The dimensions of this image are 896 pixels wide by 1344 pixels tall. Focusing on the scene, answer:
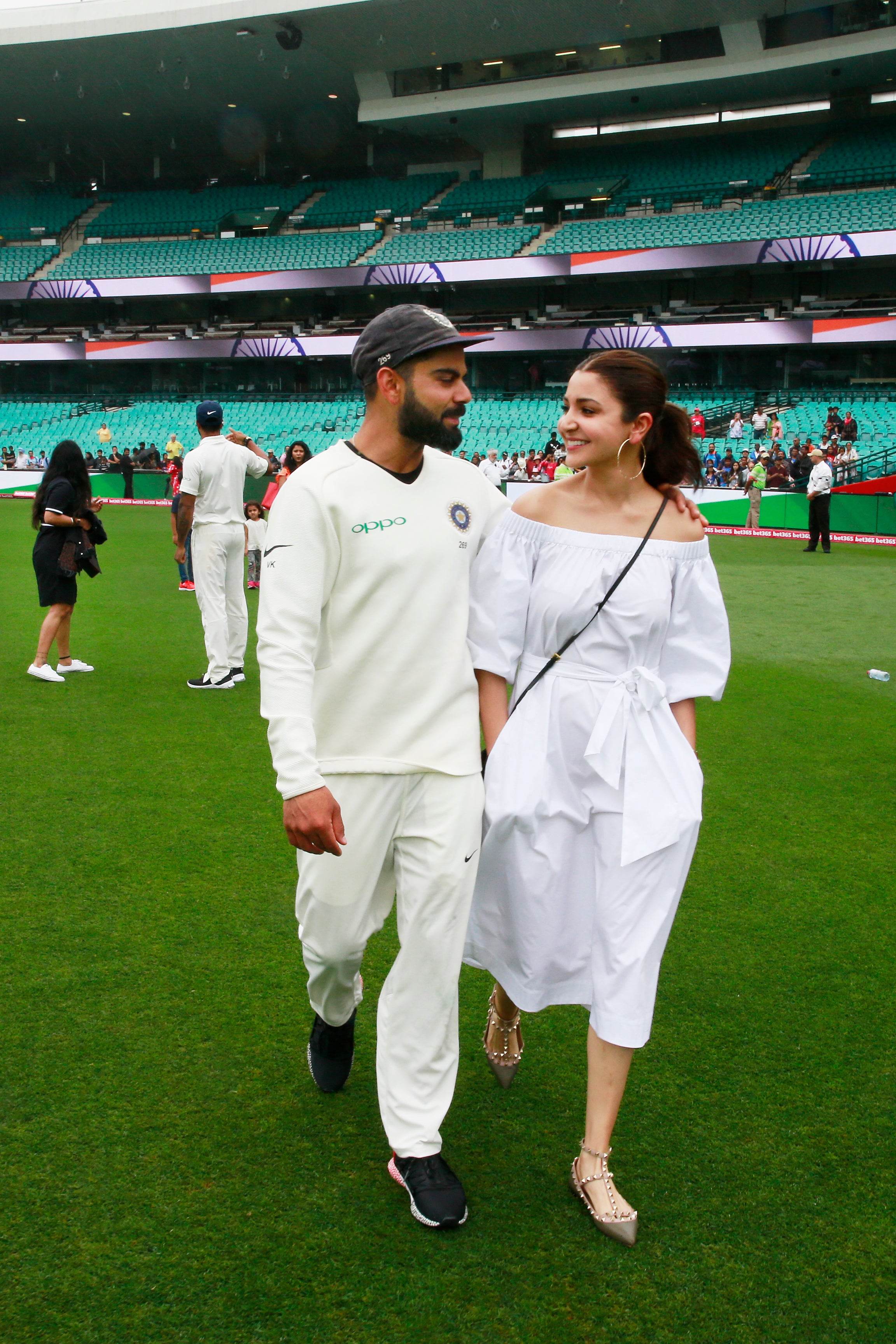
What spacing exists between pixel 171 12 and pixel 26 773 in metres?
35.1

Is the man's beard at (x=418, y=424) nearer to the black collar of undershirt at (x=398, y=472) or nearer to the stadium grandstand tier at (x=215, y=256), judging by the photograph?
the black collar of undershirt at (x=398, y=472)

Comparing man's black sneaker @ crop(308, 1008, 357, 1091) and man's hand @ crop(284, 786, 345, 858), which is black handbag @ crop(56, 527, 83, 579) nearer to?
man's black sneaker @ crop(308, 1008, 357, 1091)

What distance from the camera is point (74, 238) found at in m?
48.5

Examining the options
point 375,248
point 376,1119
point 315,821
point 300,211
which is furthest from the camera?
point 300,211

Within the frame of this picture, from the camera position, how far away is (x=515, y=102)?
37.1 metres

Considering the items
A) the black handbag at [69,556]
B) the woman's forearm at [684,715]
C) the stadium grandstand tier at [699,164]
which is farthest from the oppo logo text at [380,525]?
the stadium grandstand tier at [699,164]

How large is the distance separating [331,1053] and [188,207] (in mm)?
50805

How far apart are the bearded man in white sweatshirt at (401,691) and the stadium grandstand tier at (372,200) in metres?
44.3

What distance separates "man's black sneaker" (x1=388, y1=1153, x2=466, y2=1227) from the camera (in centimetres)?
255

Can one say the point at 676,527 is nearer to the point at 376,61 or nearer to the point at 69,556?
the point at 69,556

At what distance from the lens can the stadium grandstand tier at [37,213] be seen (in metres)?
49.3

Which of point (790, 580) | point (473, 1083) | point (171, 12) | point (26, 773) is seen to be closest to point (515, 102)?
point (171, 12)

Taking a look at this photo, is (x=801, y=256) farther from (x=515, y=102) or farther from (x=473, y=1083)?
(x=473, y=1083)

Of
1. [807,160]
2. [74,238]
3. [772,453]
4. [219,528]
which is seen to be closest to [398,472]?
[219,528]
